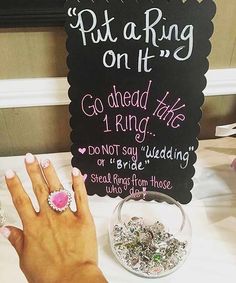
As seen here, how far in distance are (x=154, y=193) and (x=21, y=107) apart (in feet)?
1.08

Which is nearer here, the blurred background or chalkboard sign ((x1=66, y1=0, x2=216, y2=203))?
chalkboard sign ((x1=66, y1=0, x2=216, y2=203))

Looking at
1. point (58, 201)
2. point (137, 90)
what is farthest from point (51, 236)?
point (137, 90)

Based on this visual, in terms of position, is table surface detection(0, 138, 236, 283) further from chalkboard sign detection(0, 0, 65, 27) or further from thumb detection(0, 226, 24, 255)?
chalkboard sign detection(0, 0, 65, 27)

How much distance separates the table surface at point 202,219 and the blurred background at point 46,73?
0.13 feet

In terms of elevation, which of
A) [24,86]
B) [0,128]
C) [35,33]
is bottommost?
[0,128]

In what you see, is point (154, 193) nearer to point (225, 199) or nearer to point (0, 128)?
point (225, 199)

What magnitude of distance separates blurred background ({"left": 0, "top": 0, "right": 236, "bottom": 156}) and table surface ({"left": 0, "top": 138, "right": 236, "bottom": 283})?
40mm

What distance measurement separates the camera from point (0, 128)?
35.6 inches

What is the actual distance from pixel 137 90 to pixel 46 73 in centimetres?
20

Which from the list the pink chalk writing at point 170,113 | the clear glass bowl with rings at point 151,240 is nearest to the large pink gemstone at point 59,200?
the clear glass bowl with rings at point 151,240

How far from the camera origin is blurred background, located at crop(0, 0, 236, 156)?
76cm

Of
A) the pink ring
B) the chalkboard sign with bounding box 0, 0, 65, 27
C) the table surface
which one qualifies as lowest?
the table surface

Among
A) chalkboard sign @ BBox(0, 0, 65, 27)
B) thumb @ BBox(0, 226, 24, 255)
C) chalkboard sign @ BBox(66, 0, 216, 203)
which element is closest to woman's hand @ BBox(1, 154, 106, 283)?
thumb @ BBox(0, 226, 24, 255)

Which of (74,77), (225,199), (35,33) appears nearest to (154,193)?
(225,199)
